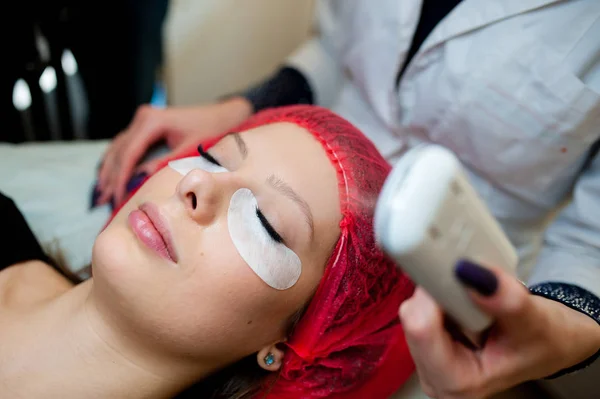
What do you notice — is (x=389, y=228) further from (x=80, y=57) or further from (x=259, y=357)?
(x=80, y=57)

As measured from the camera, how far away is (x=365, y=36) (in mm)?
1123

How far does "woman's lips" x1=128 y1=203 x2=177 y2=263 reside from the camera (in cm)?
70

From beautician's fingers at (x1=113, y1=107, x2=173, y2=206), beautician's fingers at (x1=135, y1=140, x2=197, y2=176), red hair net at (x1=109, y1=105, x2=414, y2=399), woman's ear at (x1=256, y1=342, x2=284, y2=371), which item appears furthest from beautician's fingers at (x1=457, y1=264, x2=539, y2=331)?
beautician's fingers at (x1=113, y1=107, x2=173, y2=206)

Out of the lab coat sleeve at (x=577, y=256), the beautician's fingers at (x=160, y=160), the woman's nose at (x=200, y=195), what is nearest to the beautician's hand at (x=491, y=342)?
the lab coat sleeve at (x=577, y=256)

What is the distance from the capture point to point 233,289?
0.69 meters

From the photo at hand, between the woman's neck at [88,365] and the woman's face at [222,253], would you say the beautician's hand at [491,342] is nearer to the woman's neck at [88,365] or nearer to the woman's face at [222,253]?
the woman's face at [222,253]

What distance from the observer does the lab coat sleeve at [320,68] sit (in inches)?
50.6

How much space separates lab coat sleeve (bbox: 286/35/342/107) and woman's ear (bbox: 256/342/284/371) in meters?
0.69

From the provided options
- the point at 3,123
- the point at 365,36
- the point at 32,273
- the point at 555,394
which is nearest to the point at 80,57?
the point at 3,123

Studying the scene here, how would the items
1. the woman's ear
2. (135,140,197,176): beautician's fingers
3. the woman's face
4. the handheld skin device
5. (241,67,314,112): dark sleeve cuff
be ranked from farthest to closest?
(241,67,314,112): dark sleeve cuff
(135,140,197,176): beautician's fingers
the woman's ear
the woman's face
the handheld skin device

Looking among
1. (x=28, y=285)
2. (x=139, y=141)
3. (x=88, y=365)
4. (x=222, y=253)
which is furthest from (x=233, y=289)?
(x=139, y=141)

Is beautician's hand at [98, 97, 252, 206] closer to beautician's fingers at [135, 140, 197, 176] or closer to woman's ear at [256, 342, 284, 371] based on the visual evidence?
beautician's fingers at [135, 140, 197, 176]

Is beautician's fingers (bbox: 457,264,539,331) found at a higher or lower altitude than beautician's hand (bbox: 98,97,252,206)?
higher

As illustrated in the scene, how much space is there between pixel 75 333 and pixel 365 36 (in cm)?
83
